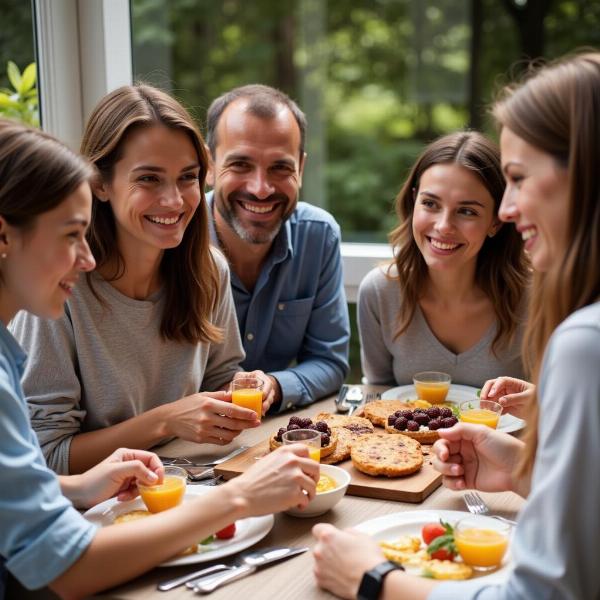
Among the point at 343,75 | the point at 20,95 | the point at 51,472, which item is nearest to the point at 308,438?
the point at 51,472

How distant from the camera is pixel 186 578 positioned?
1.38 metres

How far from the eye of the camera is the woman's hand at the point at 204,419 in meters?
2.01

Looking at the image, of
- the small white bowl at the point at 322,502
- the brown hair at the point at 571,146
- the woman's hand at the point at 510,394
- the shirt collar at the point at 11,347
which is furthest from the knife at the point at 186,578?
the woman's hand at the point at 510,394

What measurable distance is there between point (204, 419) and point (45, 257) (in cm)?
71

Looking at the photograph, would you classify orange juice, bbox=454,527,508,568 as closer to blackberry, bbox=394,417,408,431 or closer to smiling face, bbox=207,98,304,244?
blackberry, bbox=394,417,408,431

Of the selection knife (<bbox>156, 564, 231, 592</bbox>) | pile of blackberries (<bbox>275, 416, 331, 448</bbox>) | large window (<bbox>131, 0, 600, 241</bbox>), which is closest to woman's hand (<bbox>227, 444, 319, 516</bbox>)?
knife (<bbox>156, 564, 231, 592</bbox>)

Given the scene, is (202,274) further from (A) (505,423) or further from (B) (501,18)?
(B) (501,18)

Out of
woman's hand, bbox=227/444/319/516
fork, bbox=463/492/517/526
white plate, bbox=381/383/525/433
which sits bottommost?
white plate, bbox=381/383/525/433

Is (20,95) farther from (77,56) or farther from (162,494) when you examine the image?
(162,494)

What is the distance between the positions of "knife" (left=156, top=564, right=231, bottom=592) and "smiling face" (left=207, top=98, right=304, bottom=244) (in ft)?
4.89

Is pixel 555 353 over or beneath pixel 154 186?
beneath

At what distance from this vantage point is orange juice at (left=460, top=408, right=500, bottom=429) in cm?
199

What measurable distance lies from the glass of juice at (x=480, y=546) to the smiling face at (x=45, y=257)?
2.80 feet

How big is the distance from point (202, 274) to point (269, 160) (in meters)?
0.63
